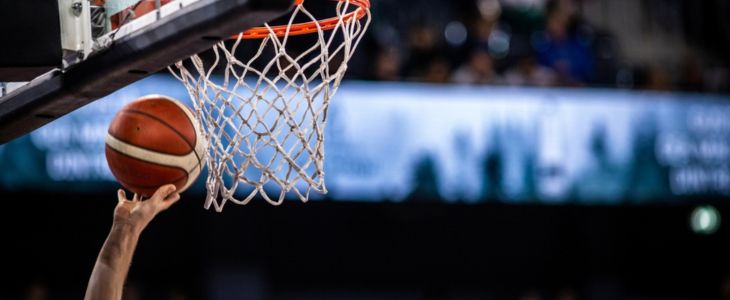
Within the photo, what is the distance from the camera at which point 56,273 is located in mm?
8562

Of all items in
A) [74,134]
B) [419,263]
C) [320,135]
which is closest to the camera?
[320,135]

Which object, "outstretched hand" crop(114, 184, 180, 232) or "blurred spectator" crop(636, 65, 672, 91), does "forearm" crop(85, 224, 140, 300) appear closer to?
"outstretched hand" crop(114, 184, 180, 232)

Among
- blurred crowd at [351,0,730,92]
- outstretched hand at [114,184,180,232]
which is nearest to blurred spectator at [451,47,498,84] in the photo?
blurred crowd at [351,0,730,92]

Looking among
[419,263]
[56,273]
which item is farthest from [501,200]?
[56,273]

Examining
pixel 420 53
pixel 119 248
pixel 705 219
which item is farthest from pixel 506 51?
pixel 119 248

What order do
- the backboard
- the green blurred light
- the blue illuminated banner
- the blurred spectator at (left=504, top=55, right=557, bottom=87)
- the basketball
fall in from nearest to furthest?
the backboard
the basketball
the blue illuminated banner
the blurred spectator at (left=504, top=55, right=557, bottom=87)
the green blurred light

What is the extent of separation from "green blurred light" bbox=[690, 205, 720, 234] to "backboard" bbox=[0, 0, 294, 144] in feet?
24.7

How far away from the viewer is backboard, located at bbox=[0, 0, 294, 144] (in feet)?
7.59

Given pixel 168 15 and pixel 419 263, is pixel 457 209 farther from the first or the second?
pixel 168 15

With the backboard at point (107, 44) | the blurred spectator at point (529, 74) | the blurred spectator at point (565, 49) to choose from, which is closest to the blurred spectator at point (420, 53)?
the blurred spectator at point (529, 74)

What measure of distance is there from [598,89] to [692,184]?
1048mm

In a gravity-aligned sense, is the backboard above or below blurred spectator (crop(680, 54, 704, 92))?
below

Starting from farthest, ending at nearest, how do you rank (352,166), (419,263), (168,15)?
(419,263) → (352,166) → (168,15)

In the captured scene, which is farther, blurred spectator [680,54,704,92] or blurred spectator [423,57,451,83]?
blurred spectator [680,54,704,92]
